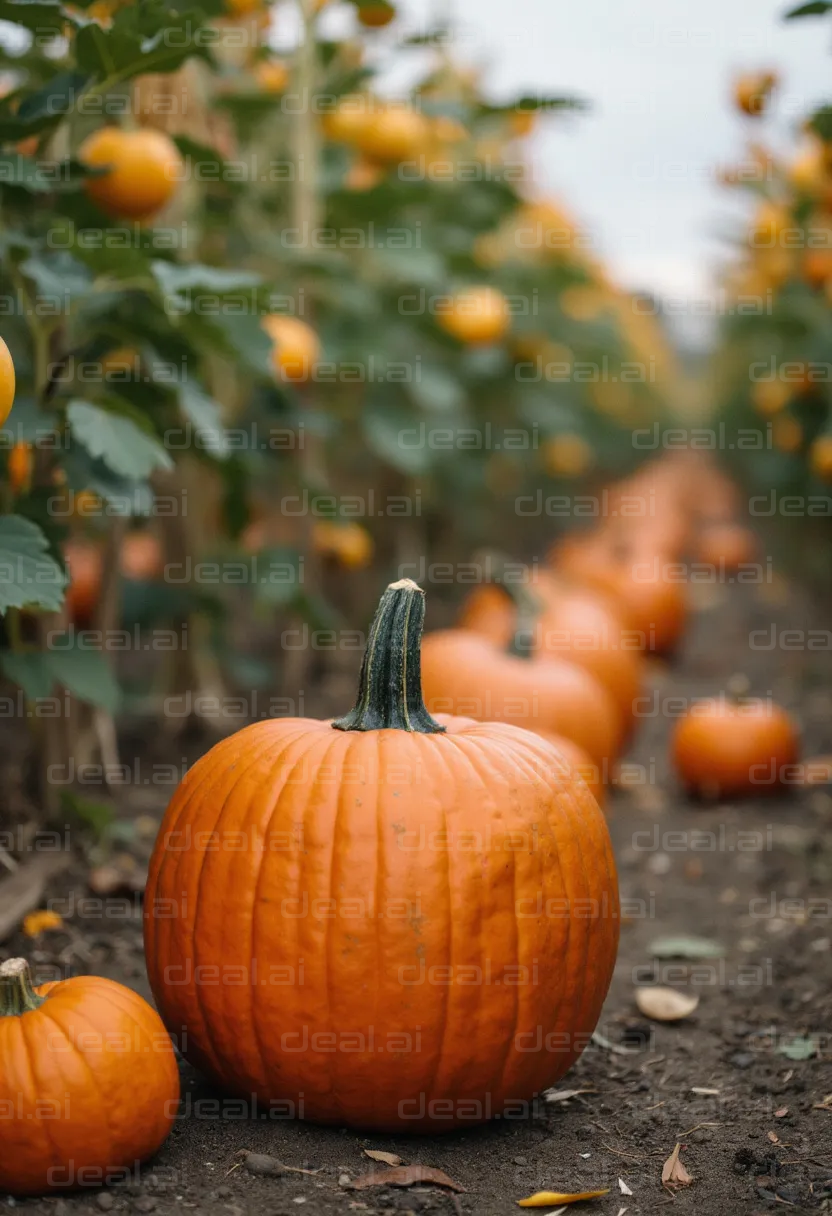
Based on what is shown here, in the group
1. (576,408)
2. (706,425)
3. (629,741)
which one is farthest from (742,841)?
(706,425)

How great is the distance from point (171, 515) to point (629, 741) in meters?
1.63

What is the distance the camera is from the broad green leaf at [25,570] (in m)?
1.61

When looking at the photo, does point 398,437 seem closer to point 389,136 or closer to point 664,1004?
point 389,136

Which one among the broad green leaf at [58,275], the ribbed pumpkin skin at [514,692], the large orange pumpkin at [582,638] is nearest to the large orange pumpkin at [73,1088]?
the broad green leaf at [58,275]

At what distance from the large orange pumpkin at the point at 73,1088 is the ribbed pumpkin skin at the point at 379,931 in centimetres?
17

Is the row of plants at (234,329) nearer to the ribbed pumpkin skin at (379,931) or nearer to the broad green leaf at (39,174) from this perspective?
the broad green leaf at (39,174)

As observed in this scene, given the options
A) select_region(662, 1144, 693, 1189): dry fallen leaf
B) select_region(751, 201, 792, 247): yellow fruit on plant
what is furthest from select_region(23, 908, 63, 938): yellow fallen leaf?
select_region(751, 201, 792, 247): yellow fruit on plant

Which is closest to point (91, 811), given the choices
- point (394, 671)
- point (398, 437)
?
point (394, 671)

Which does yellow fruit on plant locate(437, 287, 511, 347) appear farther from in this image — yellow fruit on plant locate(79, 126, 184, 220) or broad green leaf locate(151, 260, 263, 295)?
broad green leaf locate(151, 260, 263, 295)

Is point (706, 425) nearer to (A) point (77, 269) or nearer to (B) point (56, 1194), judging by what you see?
(A) point (77, 269)

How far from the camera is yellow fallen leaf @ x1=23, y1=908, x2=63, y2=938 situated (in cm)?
218

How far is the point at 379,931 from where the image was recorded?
1.63 meters

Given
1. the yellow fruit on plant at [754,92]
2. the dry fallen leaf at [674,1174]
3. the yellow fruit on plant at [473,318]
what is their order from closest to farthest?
the dry fallen leaf at [674,1174] → the yellow fruit on plant at [754,92] → the yellow fruit on plant at [473,318]

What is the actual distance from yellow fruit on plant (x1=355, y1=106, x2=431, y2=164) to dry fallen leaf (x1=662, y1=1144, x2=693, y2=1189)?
2997mm
